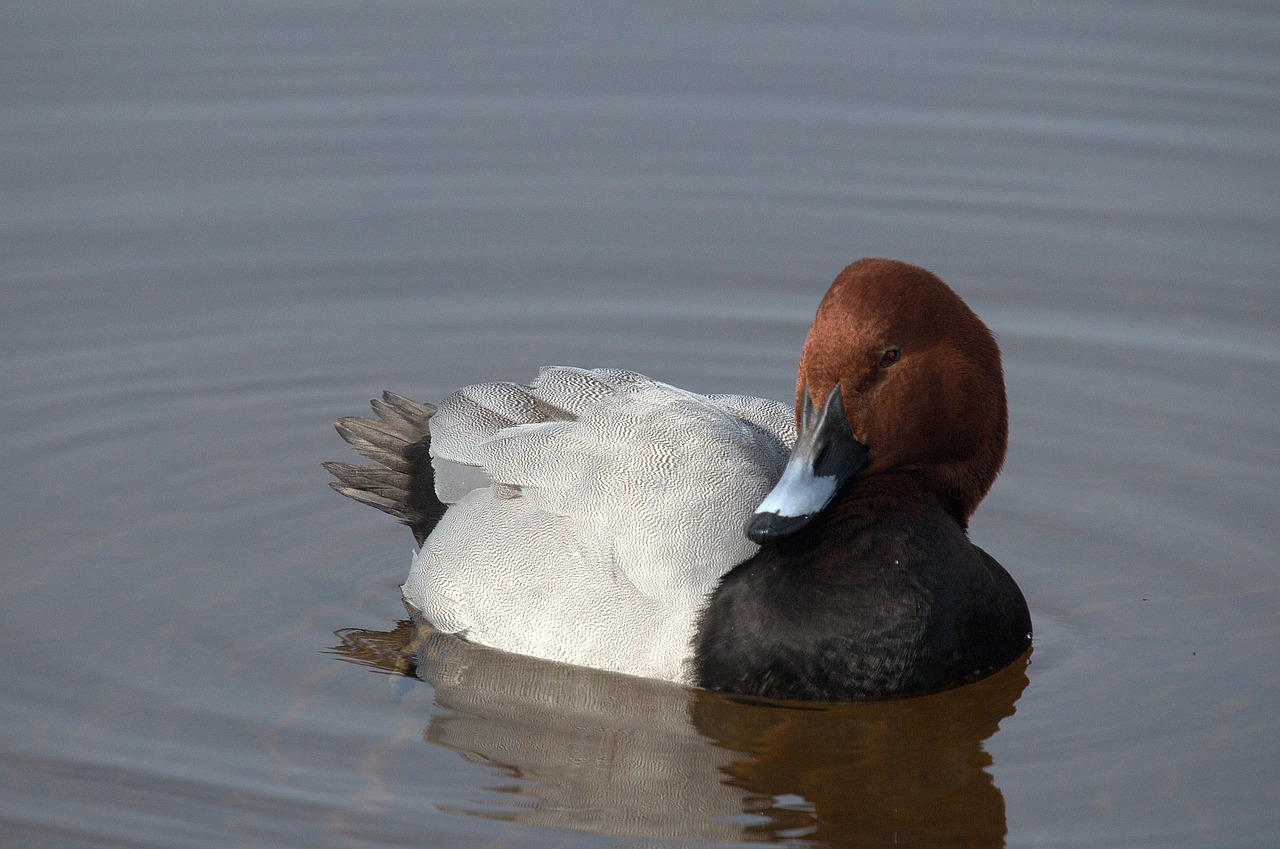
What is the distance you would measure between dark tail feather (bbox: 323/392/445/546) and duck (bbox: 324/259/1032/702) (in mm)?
362

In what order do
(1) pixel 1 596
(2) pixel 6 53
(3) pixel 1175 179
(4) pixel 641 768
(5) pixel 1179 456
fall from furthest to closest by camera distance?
(2) pixel 6 53, (3) pixel 1175 179, (5) pixel 1179 456, (1) pixel 1 596, (4) pixel 641 768

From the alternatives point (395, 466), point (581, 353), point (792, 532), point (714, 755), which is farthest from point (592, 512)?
point (581, 353)

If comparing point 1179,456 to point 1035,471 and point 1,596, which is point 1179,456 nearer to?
point 1035,471

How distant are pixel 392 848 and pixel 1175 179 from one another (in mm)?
6078

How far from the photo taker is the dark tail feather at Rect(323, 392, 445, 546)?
5762 mm

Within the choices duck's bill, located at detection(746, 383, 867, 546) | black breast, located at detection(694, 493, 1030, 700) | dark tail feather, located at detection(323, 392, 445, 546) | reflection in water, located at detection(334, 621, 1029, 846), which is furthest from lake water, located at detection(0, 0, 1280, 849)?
duck's bill, located at detection(746, 383, 867, 546)

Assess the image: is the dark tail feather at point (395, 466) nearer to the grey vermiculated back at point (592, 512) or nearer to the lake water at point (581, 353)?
the grey vermiculated back at point (592, 512)

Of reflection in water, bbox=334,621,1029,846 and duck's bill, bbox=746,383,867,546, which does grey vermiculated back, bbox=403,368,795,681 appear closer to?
reflection in water, bbox=334,621,1029,846

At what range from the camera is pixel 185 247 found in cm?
827

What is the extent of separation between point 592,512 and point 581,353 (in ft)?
8.27

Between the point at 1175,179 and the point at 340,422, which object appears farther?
the point at 1175,179

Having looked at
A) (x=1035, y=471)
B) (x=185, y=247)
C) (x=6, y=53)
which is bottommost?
(x=1035, y=471)

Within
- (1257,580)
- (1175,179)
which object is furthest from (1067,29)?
(1257,580)

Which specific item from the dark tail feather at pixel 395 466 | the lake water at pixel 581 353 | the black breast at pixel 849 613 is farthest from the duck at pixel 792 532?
the dark tail feather at pixel 395 466
